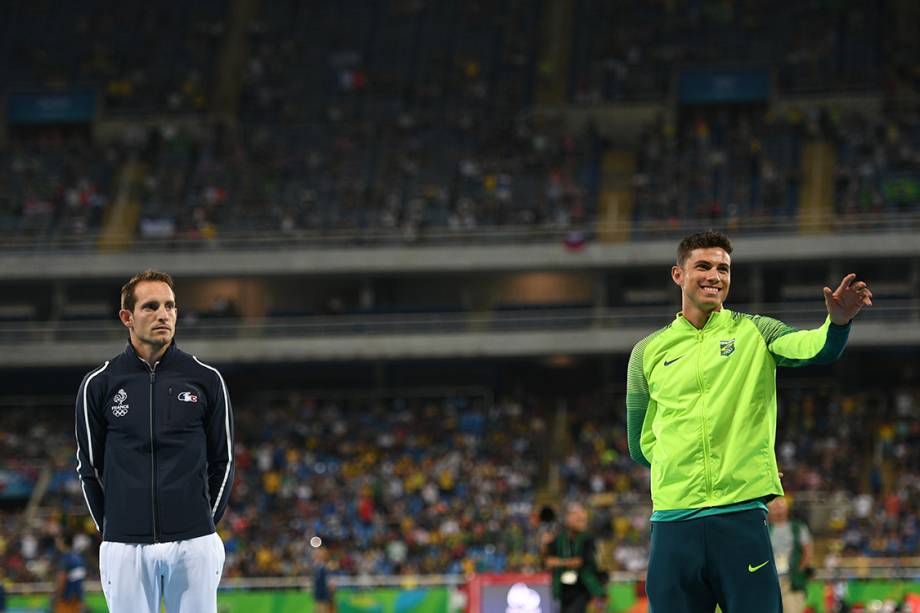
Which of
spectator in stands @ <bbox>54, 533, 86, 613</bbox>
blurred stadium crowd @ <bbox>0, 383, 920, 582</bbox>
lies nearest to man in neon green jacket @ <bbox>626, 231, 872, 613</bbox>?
spectator in stands @ <bbox>54, 533, 86, 613</bbox>

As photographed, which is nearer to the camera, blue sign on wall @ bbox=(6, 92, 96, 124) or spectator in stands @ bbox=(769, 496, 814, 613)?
spectator in stands @ bbox=(769, 496, 814, 613)

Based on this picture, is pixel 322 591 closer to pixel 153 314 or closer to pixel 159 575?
pixel 159 575

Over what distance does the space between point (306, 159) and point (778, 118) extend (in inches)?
640

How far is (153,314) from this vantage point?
8125 mm

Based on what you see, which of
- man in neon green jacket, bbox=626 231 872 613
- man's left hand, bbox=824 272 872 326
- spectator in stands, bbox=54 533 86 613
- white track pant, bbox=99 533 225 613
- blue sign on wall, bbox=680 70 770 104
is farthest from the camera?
blue sign on wall, bbox=680 70 770 104

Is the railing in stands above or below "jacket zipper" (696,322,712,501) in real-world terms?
above

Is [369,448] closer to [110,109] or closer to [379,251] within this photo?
[379,251]

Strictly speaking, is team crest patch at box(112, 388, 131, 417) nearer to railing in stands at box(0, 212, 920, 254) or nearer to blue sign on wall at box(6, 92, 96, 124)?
railing in stands at box(0, 212, 920, 254)

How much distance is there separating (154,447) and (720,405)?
2.99m

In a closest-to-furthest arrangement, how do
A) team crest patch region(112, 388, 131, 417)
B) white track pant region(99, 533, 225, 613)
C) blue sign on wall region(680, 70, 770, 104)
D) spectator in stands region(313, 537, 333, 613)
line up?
white track pant region(99, 533, 225, 613)
team crest patch region(112, 388, 131, 417)
spectator in stands region(313, 537, 333, 613)
blue sign on wall region(680, 70, 770, 104)

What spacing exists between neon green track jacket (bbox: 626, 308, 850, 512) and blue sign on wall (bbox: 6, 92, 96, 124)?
51.8m

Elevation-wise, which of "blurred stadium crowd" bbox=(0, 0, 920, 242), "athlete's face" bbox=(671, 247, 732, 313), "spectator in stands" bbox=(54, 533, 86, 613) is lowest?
"spectator in stands" bbox=(54, 533, 86, 613)

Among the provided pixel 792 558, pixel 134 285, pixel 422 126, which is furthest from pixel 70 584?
pixel 422 126

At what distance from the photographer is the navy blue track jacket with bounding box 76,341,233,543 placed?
8016mm
